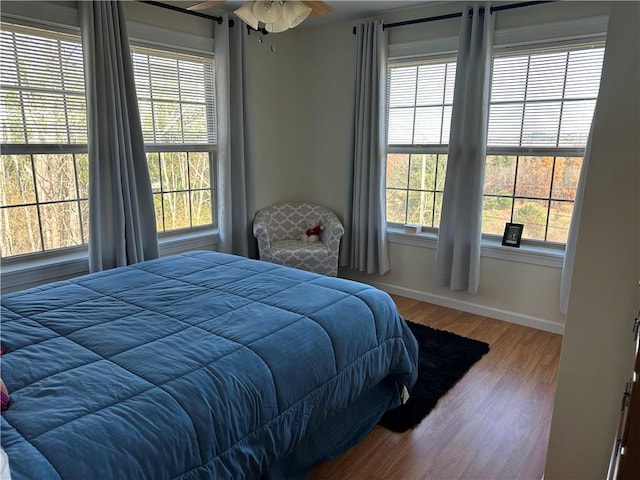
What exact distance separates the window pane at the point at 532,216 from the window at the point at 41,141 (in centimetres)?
326

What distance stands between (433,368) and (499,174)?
1.67 m

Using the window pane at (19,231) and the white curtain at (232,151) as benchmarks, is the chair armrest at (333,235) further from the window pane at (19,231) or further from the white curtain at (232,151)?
the window pane at (19,231)

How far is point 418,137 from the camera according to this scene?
151 inches

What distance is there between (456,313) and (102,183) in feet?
9.54

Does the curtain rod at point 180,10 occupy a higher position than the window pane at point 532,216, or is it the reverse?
the curtain rod at point 180,10

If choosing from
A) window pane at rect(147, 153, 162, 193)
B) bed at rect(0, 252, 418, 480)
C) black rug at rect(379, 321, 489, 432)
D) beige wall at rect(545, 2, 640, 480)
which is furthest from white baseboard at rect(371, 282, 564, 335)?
window pane at rect(147, 153, 162, 193)

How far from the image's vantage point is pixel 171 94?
3.51 meters

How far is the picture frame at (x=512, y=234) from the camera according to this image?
3.44 meters

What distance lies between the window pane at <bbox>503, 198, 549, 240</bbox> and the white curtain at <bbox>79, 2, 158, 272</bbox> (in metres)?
2.83

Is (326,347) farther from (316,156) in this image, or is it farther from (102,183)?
(316,156)

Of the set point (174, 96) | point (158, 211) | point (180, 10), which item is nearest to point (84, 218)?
point (158, 211)

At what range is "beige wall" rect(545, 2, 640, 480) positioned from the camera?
138 centimetres

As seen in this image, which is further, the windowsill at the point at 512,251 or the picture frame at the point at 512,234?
the picture frame at the point at 512,234

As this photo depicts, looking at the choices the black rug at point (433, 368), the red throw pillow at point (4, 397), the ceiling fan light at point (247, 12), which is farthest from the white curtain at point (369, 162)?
the red throw pillow at point (4, 397)
